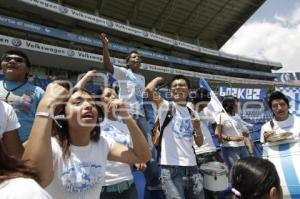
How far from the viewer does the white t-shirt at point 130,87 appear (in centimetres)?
457

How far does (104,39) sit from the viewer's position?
13.7ft

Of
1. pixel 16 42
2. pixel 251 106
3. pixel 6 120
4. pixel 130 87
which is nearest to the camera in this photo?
pixel 6 120

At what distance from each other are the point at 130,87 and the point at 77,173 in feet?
9.15

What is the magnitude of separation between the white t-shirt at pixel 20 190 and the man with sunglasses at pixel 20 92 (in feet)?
7.57

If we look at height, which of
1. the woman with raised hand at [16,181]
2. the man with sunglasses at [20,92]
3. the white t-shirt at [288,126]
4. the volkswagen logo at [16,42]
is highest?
the volkswagen logo at [16,42]

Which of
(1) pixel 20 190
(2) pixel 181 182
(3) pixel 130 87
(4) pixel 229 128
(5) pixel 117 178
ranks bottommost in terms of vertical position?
(2) pixel 181 182

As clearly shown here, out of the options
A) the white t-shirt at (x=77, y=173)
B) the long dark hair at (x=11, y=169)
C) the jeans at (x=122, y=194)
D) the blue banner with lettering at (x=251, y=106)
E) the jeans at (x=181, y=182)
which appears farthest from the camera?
the blue banner with lettering at (x=251, y=106)

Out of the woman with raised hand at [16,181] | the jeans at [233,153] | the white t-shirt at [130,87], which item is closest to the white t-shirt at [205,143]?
the jeans at [233,153]

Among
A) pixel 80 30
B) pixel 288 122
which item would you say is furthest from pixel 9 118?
pixel 80 30

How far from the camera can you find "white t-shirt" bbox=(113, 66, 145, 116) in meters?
4.57

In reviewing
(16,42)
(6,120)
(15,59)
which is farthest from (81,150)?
(16,42)

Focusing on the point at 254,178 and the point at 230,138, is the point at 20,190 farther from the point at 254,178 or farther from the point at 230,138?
the point at 230,138

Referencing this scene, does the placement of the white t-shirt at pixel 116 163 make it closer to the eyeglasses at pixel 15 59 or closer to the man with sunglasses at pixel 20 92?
the man with sunglasses at pixel 20 92

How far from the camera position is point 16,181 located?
3.45 ft
